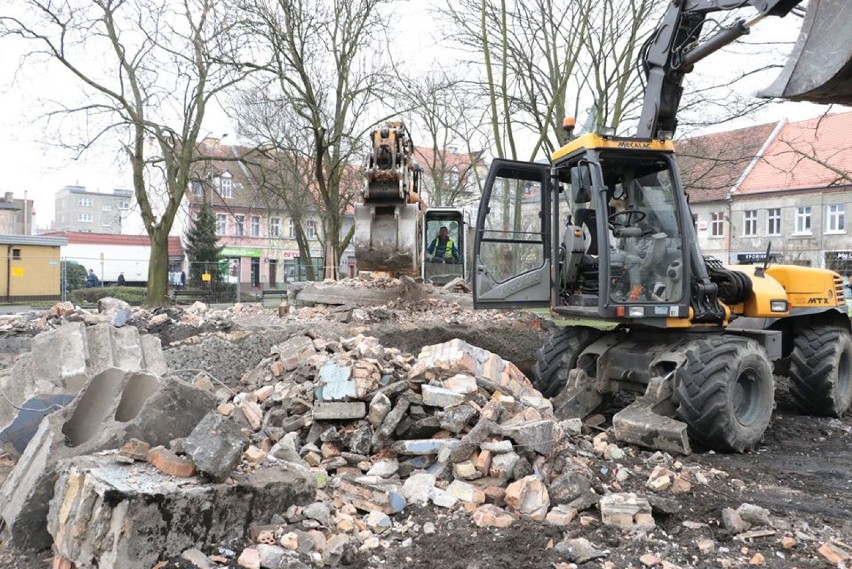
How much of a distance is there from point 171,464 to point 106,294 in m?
22.5

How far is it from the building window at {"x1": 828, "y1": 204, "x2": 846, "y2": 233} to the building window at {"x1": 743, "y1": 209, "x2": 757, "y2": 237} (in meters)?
3.42

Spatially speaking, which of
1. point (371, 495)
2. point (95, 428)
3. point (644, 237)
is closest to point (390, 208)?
point (644, 237)

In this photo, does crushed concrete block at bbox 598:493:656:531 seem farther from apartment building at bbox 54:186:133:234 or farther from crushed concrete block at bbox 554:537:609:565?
apartment building at bbox 54:186:133:234

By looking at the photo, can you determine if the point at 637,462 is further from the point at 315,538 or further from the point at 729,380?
the point at 315,538

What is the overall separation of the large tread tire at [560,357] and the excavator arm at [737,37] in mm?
2152

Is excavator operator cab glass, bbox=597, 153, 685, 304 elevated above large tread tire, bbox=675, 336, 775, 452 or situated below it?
above

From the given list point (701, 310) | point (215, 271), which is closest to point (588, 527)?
point (701, 310)

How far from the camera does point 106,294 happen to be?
23797mm

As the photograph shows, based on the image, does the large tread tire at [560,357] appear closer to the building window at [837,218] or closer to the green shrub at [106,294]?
the green shrub at [106,294]

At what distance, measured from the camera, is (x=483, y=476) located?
455cm

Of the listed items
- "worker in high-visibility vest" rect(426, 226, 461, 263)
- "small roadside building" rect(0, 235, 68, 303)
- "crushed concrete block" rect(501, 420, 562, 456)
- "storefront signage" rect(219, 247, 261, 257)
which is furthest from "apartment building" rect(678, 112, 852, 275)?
"storefront signage" rect(219, 247, 261, 257)

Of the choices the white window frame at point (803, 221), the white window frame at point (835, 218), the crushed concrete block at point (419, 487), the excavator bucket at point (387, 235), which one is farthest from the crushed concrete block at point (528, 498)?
the white window frame at point (803, 221)

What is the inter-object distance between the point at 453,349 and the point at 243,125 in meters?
24.8

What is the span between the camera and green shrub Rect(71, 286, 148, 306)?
2238 centimetres
